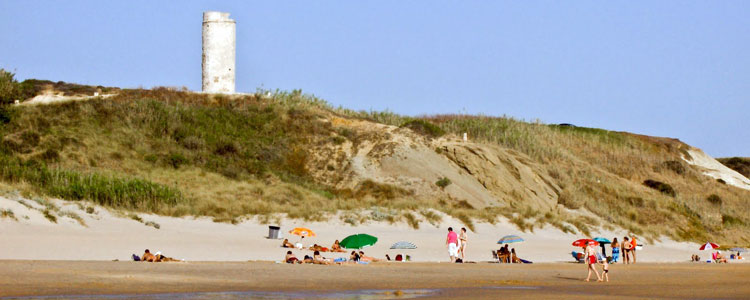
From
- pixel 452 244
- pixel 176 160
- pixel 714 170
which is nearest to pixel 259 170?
pixel 176 160

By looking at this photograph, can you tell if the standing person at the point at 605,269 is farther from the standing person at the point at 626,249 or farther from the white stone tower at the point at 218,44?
the white stone tower at the point at 218,44

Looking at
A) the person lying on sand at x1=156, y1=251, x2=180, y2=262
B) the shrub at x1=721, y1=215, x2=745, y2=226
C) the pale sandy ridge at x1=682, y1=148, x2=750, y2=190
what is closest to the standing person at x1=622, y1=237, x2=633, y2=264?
the person lying on sand at x1=156, y1=251, x2=180, y2=262

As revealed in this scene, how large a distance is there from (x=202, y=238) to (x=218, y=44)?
20.1m

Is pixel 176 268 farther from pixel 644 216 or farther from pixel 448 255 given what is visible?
pixel 644 216

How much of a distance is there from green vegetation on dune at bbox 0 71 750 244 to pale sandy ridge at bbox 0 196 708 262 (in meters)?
0.73

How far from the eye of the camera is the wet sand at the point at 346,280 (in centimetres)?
1714

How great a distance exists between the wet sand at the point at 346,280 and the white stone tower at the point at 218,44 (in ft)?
75.7

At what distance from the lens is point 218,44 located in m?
45.5

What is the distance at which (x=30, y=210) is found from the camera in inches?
1009

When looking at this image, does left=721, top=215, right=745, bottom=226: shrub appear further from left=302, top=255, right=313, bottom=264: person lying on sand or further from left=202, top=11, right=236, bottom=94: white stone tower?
left=302, top=255, right=313, bottom=264: person lying on sand

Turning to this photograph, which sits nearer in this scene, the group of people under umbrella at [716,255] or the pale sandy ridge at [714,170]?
the group of people under umbrella at [716,255]

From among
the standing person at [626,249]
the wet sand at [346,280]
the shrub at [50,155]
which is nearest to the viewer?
the wet sand at [346,280]

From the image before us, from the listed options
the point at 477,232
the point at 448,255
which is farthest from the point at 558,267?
the point at 477,232

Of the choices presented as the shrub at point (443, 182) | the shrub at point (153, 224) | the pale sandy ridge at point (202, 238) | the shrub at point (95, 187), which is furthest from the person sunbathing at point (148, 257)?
the shrub at point (443, 182)
